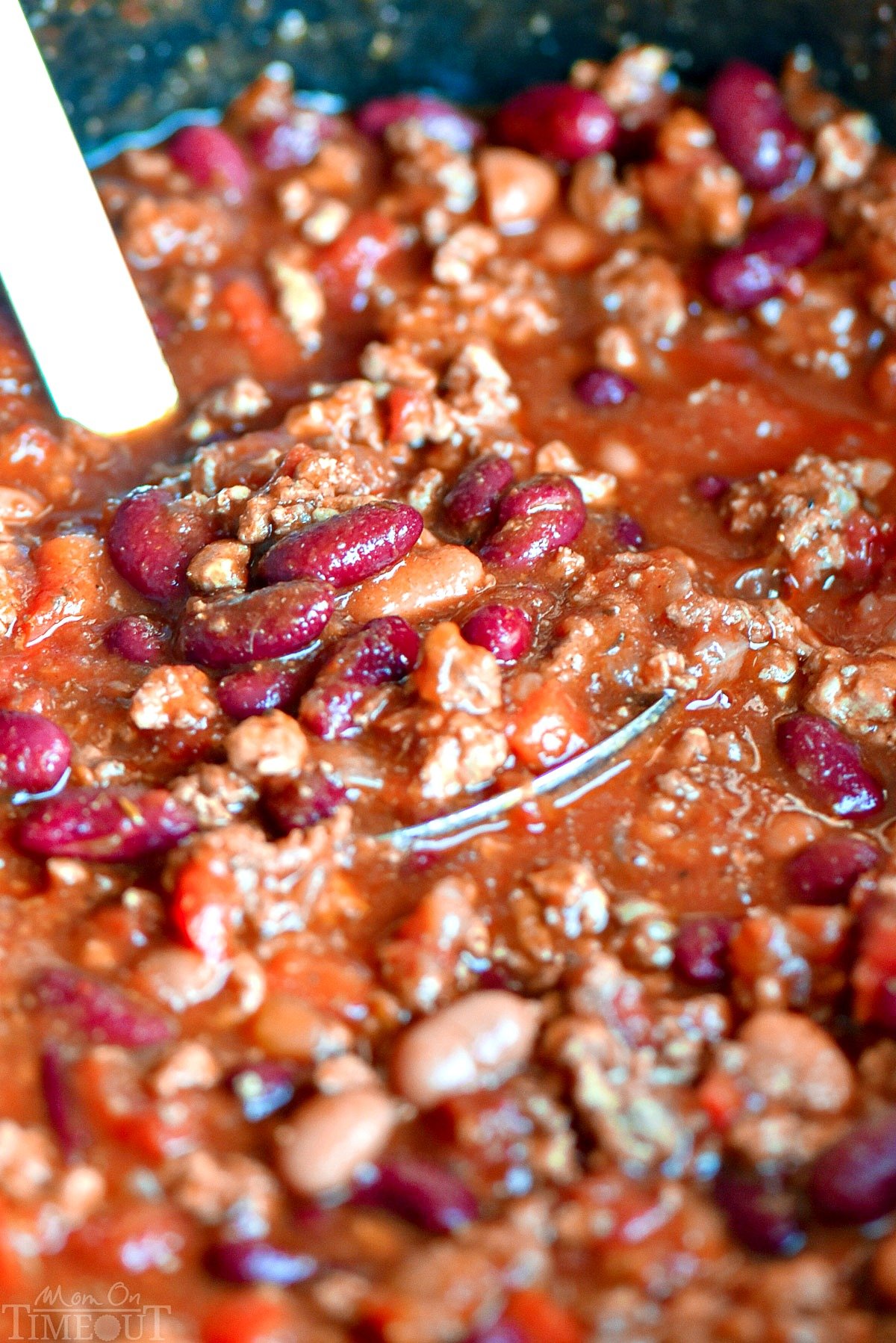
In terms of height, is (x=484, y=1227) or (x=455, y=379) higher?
(x=455, y=379)

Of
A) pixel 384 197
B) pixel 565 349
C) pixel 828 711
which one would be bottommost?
pixel 828 711

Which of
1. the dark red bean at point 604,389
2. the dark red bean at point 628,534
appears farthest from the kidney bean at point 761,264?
the dark red bean at point 628,534

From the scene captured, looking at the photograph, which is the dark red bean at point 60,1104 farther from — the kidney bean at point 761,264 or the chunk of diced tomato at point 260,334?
the kidney bean at point 761,264

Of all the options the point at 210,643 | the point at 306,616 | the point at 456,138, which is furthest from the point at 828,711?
the point at 456,138

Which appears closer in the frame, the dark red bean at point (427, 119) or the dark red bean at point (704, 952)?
the dark red bean at point (704, 952)

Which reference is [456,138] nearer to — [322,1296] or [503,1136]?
[503,1136]

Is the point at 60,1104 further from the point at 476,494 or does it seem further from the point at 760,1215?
the point at 476,494
